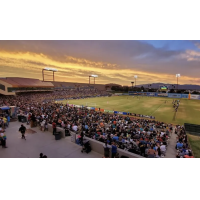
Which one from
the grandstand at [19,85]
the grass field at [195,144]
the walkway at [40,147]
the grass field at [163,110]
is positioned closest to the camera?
the walkway at [40,147]

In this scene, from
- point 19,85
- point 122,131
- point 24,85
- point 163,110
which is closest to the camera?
point 122,131

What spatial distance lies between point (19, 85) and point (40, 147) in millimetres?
46000

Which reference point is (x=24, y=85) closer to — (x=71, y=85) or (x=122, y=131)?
(x=71, y=85)

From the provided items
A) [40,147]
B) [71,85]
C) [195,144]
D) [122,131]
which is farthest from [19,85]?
[195,144]

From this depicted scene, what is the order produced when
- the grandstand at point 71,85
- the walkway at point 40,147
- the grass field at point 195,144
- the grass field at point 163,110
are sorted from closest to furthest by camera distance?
1. the walkway at point 40,147
2. the grass field at point 195,144
3. the grass field at point 163,110
4. the grandstand at point 71,85

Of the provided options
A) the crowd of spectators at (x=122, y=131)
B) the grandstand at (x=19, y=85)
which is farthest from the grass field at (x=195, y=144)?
the grandstand at (x=19, y=85)

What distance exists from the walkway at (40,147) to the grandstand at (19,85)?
128 ft

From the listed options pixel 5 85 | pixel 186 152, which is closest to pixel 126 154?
pixel 186 152

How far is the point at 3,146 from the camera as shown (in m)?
7.47

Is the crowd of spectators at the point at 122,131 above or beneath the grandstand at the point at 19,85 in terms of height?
beneath

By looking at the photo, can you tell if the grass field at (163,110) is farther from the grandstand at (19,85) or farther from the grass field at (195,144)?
the grandstand at (19,85)

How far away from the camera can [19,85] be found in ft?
147

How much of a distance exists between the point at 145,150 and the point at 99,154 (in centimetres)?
266

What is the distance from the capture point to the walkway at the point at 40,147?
268 inches
